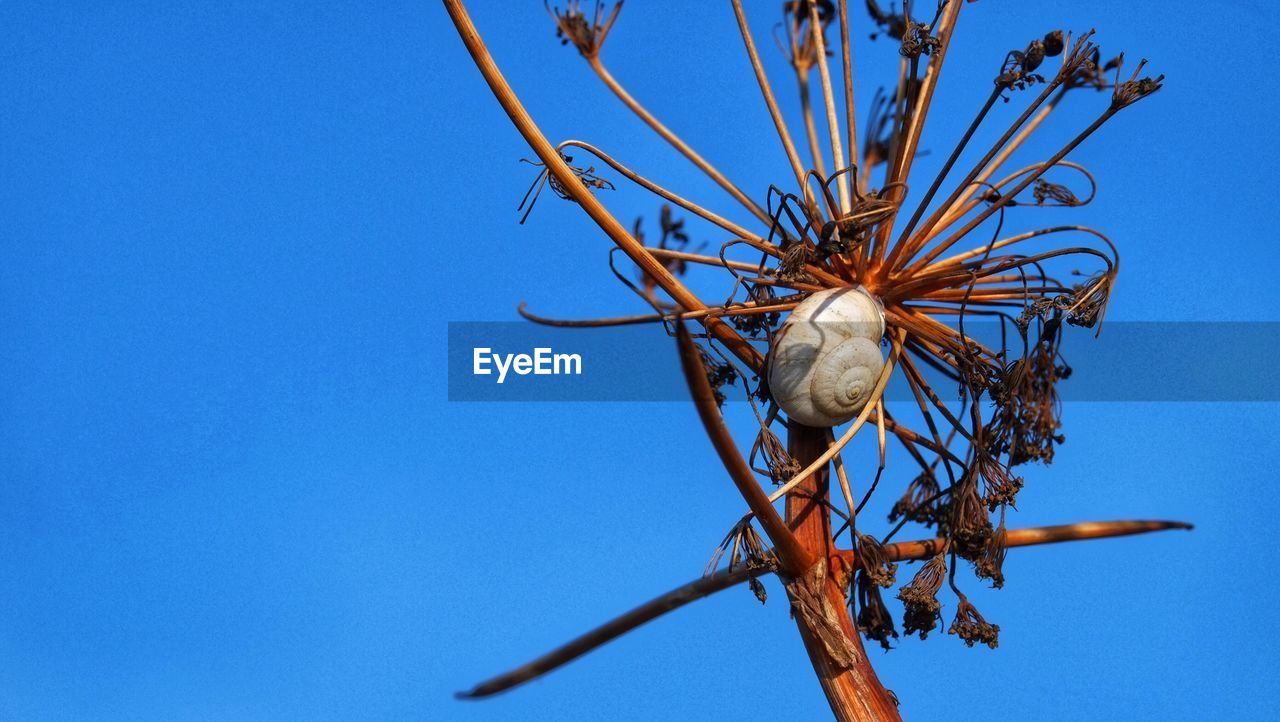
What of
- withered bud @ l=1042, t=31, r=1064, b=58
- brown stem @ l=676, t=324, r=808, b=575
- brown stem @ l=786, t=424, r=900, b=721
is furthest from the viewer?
withered bud @ l=1042, t=31, r=1064, b=58

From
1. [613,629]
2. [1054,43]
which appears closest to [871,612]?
[613,629]

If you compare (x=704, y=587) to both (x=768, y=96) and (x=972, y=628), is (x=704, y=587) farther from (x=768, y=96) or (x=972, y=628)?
(x=768, y=96)

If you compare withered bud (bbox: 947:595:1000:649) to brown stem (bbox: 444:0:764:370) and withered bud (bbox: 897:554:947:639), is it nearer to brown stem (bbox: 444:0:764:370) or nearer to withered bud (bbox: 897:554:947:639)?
withered bud (bbox: 897:554:947:639)

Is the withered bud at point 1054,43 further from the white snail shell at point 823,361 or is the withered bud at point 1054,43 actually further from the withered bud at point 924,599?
the withered bud at point 924,599

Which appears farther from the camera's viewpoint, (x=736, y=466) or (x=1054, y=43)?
(x=1054, y=43)

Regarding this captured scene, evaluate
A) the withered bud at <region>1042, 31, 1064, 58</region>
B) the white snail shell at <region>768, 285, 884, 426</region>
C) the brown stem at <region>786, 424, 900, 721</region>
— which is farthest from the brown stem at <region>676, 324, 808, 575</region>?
the withered bud at <region>1042, 31, 1064, 58</region>

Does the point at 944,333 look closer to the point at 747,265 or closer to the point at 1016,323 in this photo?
the point at 1016,323
